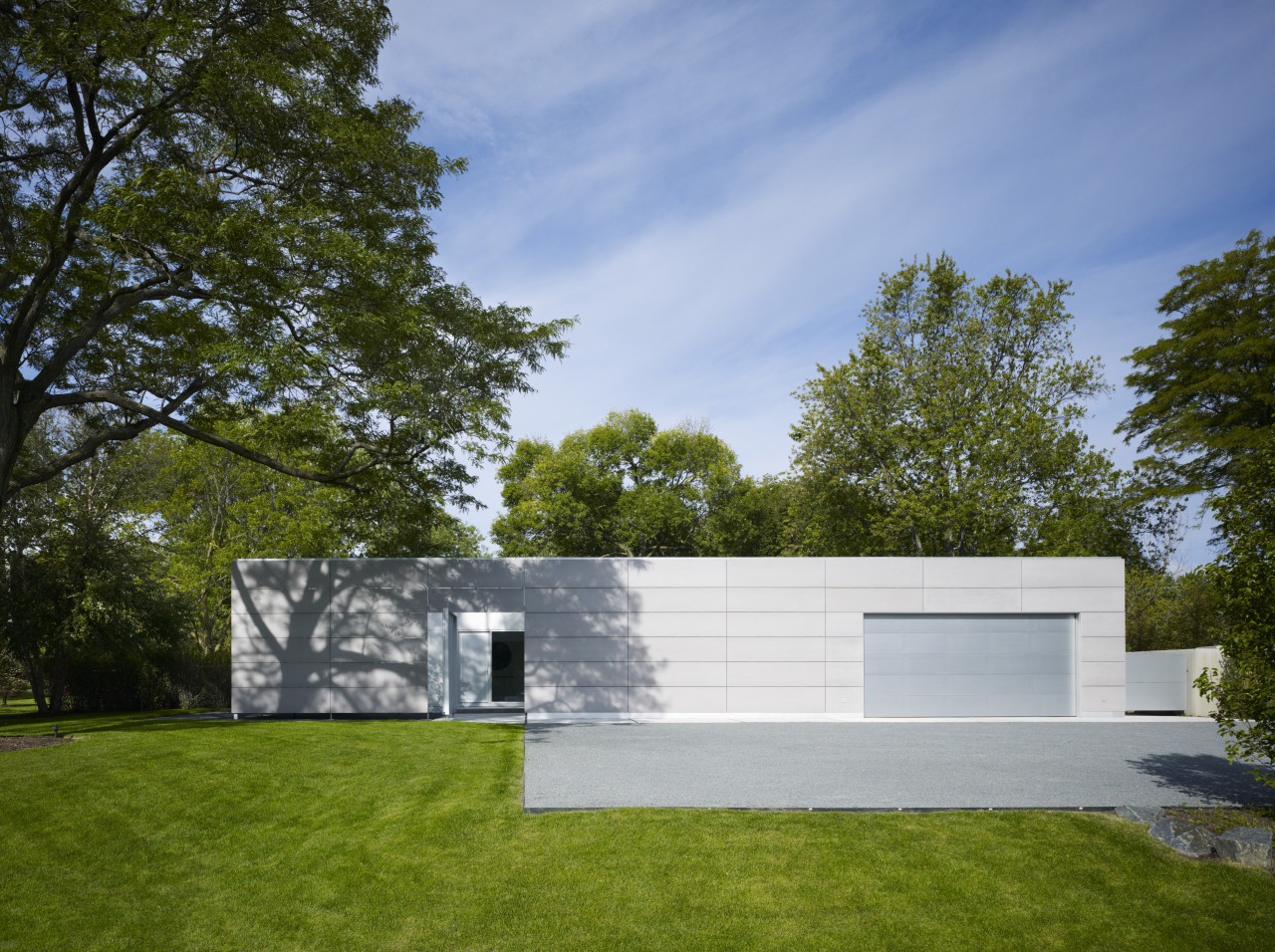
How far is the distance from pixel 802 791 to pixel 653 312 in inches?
776

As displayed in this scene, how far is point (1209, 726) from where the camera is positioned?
18.5 metres

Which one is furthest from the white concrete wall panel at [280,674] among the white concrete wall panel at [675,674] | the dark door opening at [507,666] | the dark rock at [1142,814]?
the dark rock at [1142,814]

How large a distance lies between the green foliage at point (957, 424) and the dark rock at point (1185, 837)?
18103 millimetres

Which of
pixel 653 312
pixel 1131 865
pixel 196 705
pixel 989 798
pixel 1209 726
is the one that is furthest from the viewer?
pixel 653 312

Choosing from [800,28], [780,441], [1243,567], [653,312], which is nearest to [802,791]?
[1243,567]

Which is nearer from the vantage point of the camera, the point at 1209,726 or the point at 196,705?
the point at 1209,726

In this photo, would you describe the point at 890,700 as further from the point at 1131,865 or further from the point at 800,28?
the point at 800,28

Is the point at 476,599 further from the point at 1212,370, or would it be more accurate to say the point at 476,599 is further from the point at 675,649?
the point at 1212,370

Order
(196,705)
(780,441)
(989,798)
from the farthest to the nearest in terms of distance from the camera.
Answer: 1. (780,441)
2. (196,705)
3. (989,798)

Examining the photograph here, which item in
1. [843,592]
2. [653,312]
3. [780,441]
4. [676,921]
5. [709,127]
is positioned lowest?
[676,921]

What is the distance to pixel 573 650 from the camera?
19578 mm

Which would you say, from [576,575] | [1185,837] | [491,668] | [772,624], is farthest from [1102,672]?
[491,668]

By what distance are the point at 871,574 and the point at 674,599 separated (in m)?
4.44

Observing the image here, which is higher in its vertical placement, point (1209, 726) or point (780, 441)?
point (780, 441)
